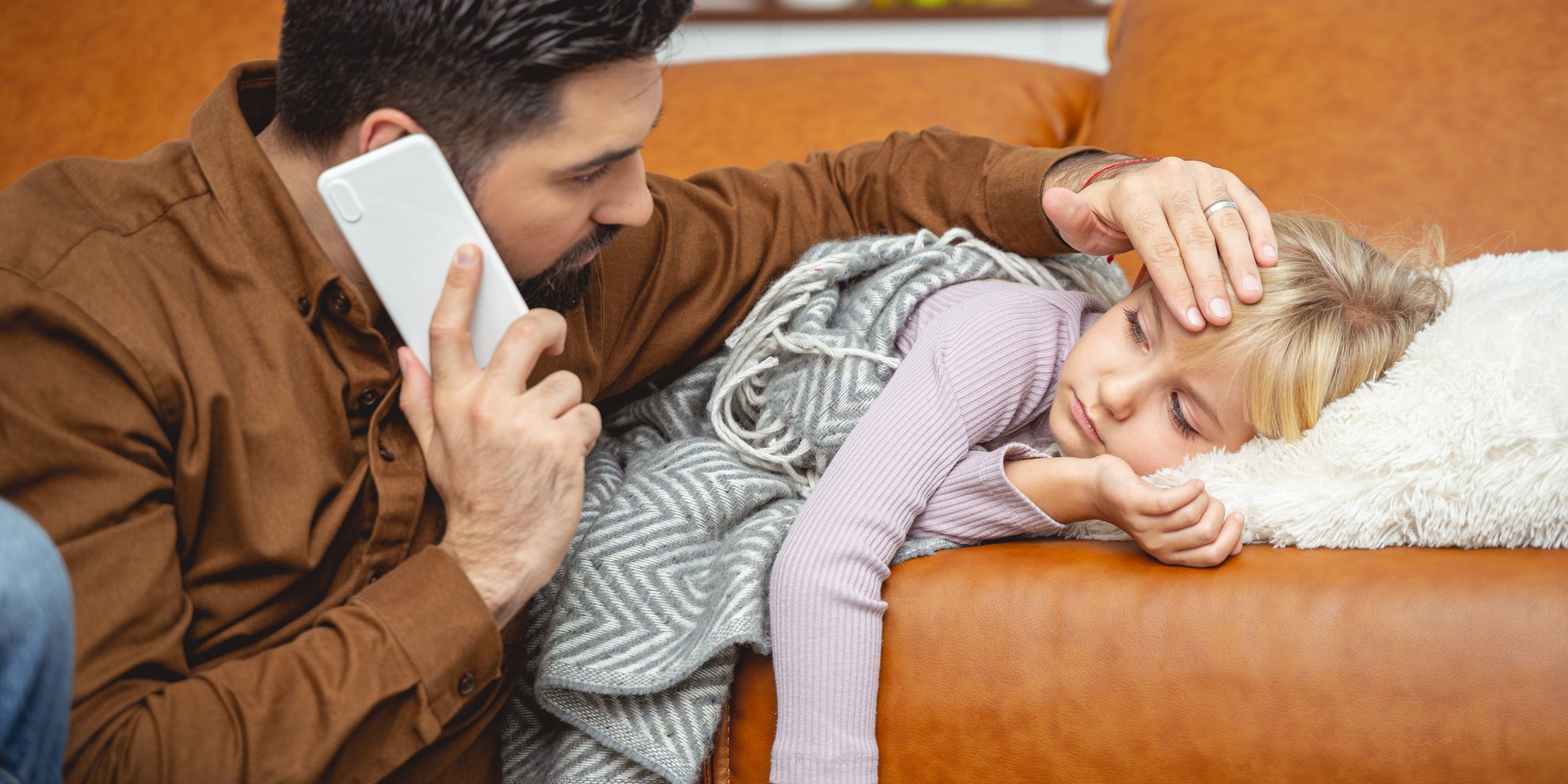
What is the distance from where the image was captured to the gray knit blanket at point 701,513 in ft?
3.06

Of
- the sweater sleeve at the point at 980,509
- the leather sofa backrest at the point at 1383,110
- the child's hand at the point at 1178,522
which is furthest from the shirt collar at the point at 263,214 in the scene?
the leather sofa backrest at the point at 1383,110

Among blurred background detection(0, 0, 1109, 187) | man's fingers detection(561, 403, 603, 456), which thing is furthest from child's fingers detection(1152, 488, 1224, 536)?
blurred background detection(0, 0, 1109, 187)

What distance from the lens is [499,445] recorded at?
0.83 m

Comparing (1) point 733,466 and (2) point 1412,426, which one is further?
(1) point 733,466

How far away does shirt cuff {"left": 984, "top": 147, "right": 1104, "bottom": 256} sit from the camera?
121 centimetres

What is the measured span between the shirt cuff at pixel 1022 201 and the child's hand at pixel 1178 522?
0.39 meters

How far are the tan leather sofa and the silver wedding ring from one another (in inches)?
13.2

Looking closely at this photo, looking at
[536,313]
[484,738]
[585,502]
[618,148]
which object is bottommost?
[484,738]

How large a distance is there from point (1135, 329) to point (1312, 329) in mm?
166

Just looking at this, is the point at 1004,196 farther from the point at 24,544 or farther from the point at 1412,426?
the point at 24,544

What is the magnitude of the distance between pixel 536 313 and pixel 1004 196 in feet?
2.00

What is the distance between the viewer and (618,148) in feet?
2.94

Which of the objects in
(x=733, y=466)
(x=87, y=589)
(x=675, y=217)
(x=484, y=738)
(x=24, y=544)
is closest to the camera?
(x=24, y=544)

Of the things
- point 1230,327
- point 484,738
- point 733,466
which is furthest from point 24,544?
point 1230,327
